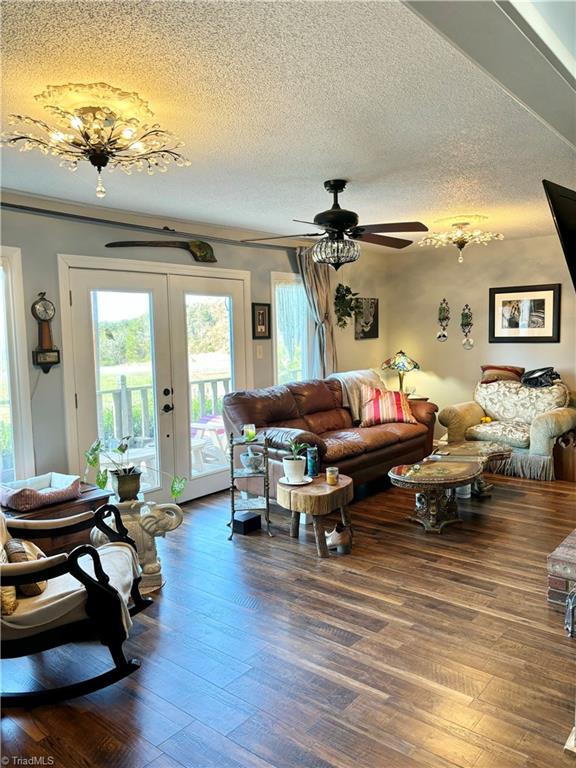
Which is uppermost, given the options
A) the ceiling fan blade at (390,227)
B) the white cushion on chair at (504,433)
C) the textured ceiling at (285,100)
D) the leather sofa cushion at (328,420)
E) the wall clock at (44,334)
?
→ the textured ceiling at (285,100)

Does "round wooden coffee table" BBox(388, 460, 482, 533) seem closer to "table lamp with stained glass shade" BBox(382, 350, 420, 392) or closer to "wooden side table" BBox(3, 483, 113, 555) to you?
"wooden side table" BBox(3, 483, 113, 555)

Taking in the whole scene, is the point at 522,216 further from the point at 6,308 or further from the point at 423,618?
the point at 6,308

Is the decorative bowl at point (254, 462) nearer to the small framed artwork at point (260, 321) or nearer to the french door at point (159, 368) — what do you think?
the french door at point (159, 368)

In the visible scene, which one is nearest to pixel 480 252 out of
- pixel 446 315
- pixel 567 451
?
pixel 446 315

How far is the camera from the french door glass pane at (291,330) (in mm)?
6090

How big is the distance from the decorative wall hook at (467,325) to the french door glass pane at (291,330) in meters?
2.12

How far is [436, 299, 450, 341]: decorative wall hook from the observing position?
7.15 metres

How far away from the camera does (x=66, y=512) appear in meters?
3.61

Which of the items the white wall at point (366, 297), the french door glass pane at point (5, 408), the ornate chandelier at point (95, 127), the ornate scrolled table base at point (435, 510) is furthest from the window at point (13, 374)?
the white wall at point (366, 297)

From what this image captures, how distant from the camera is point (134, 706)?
231cm

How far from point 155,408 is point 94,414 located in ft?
1.98

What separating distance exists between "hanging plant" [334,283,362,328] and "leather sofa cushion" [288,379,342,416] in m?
1.13

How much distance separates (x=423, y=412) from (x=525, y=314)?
1.88 meters

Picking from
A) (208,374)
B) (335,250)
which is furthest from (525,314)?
(208,374)
